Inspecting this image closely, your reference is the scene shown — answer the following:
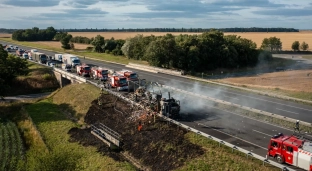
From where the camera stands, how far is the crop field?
32.4 metres

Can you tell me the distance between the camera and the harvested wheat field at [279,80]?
66.1m

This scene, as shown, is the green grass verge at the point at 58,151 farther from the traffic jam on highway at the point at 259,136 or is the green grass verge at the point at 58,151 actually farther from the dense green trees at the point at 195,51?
the dense green trees at the point at 195,51

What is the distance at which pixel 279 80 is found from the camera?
73688 mm

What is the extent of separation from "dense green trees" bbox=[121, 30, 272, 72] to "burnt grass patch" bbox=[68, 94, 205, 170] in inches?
1478

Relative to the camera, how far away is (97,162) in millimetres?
29031

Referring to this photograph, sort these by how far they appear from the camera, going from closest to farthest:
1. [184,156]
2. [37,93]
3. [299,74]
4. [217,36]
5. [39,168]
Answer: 1. [39,168]
2. [184,156]
3. [37,93]
4. [299,74]
5. [217,36]

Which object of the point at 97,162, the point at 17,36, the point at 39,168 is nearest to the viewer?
the point at 39,168

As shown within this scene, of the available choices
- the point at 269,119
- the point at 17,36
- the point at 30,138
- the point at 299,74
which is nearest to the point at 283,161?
the point at 269,119

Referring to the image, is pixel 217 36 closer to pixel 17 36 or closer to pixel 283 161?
pixel 283 161

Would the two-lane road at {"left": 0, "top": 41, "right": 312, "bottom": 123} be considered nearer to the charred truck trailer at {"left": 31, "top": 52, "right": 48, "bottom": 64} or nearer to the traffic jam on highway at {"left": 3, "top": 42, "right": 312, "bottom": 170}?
the traffic jam on highway at {"left": 3, "top": 42, "right": 312, "bottom": 170}

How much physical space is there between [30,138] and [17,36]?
17765 cm

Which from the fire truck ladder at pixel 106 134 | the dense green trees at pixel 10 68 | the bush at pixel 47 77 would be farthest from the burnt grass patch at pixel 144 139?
the bush at pixel 47 77

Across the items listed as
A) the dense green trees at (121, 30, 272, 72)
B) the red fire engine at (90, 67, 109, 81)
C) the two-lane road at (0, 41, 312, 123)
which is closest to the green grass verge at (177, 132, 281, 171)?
the two-lane road at (0, 41, 312, 123)

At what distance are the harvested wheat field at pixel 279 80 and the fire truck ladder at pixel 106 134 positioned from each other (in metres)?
34.7
